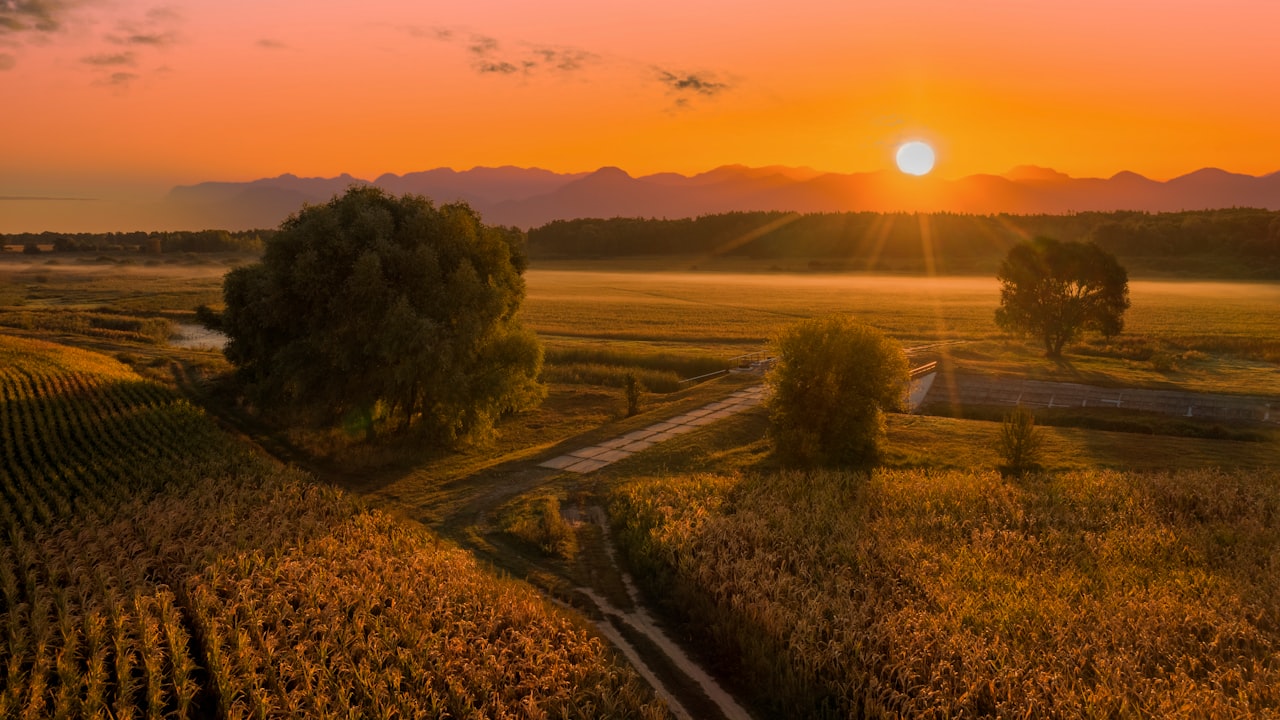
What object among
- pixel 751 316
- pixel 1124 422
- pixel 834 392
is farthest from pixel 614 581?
pixel 751 316

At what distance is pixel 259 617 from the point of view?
1881 cm

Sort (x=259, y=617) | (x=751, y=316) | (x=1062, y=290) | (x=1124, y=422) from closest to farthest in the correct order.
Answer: (x=259, y=617) < (x=1124, y=422) < (x=1062, y=290) < (x=751, y=316)

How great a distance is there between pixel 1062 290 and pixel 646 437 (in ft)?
140

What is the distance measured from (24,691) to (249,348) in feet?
95.9

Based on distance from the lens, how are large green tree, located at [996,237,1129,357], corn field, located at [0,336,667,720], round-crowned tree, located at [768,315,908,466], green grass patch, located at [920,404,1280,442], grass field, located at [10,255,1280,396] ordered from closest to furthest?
corn field, located at [0,336,667,720] < round-crowned tree, located at [768,315,908,466] < green grass patch, located at [920,404,1280,442] < grass field, located at [10,255,1280,396] < large green tree, located at [996,237,1129,357]

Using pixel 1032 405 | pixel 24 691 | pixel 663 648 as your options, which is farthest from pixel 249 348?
pixel 1032 405

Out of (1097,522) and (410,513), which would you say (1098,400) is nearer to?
(1097,522)

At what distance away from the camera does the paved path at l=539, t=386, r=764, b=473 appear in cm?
3706

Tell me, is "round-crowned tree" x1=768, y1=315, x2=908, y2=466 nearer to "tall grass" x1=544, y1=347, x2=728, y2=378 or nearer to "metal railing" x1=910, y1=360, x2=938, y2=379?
"metal railing" x1=910, y1=360, x2=938, y2=379

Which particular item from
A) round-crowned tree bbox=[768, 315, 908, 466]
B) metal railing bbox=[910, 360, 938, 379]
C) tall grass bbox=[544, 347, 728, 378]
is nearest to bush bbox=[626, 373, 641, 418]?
round-crowned tree bbox=[768, 315, 908, 466]

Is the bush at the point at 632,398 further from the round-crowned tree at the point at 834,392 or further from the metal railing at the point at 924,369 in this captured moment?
the metal railing at the point at 924,369

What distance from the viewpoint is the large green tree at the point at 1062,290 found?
208 feet

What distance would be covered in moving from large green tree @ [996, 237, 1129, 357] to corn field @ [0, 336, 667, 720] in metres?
56.7

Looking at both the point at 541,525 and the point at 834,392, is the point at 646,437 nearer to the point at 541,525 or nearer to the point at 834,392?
the point at 834,392
